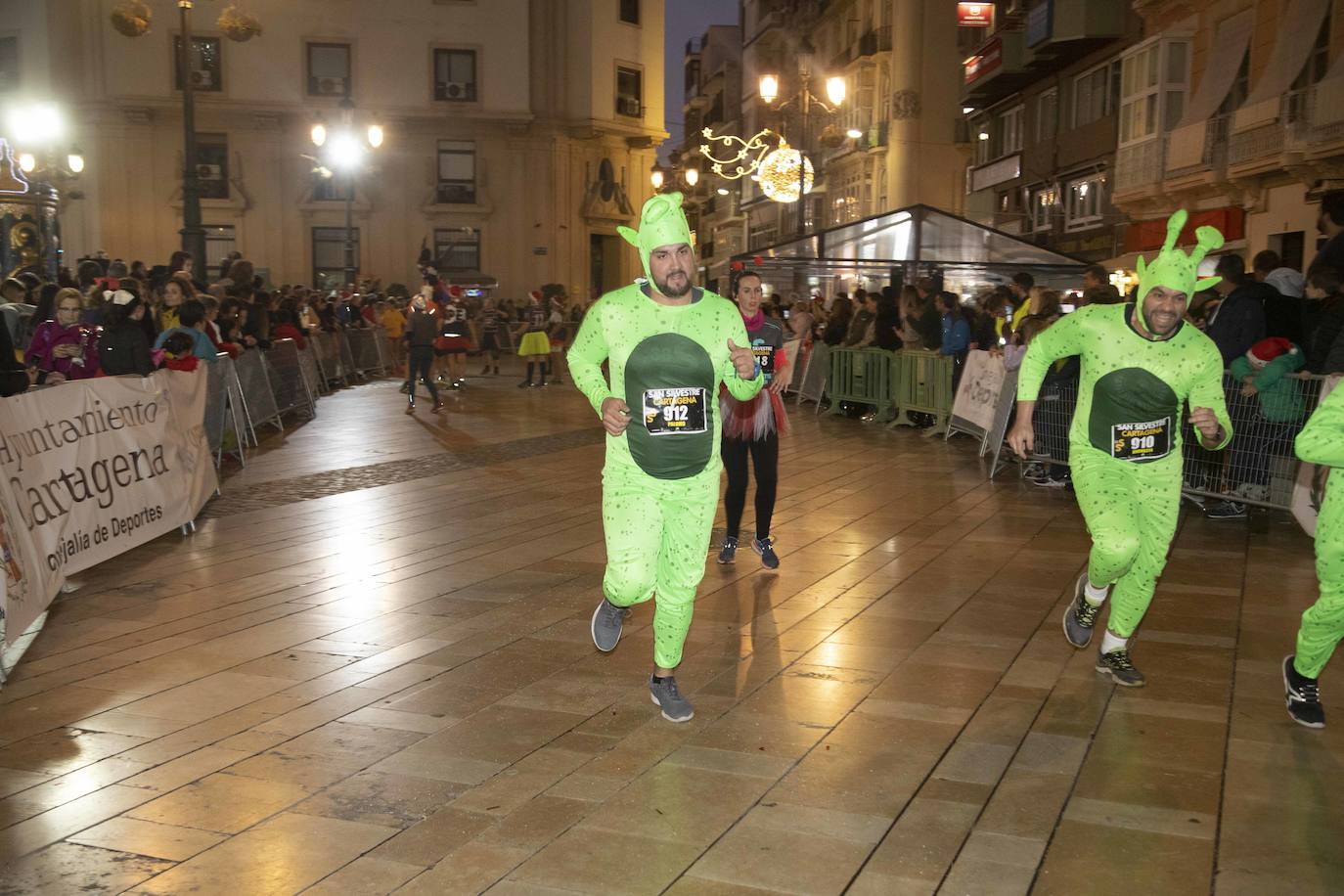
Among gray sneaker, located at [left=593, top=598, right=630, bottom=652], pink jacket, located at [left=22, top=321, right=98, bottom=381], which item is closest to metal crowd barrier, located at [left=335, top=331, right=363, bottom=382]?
pink jacket, located at [left=22, top=321, right=98, bottom=381]

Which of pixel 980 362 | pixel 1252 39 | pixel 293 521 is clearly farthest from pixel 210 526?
pixel 1252 39

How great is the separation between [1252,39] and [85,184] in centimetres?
3712

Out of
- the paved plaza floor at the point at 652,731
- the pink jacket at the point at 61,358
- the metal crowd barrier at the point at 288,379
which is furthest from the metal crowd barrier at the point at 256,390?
the paved plaza floor at the point at 652,731

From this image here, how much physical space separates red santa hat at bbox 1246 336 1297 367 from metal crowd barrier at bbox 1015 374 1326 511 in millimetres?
212

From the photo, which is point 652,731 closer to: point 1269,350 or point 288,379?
point 1269,350

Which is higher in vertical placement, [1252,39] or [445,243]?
[1252,39]

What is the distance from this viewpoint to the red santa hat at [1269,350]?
33.1 feet

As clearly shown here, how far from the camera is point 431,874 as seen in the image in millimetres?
4043

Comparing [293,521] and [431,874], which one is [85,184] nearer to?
[293,521]

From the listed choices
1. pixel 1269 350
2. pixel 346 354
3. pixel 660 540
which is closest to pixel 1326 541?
pixel 660 540

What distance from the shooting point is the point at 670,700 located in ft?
18.4

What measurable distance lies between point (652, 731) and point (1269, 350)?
6.82 meters

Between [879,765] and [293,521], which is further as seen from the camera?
[293,521]

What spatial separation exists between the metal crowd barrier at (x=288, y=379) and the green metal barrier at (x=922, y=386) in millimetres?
8329
